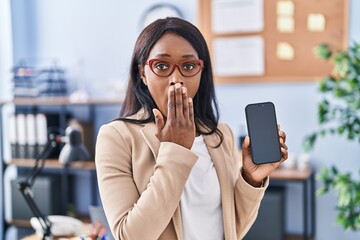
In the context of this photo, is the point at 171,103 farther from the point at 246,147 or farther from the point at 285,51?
the point at 285,51

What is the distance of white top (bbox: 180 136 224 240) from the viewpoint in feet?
3.10

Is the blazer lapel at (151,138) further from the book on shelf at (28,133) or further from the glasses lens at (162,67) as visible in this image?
the book on shelf at (28,133)

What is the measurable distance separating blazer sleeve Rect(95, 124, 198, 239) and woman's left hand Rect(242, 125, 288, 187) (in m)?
0.15

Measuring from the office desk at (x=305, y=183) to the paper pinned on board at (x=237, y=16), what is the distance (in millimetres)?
1040

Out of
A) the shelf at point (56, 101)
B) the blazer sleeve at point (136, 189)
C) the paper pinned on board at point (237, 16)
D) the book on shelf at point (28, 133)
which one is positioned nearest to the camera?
the blazer sleeve at point (136, 189)

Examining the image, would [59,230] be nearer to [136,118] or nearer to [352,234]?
[136,118]

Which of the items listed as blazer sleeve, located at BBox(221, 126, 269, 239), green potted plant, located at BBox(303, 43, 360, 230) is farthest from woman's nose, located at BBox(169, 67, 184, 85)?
green potted plant, located at BBox(303, 43, 360, 230)

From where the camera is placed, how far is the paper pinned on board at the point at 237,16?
3.15 meters

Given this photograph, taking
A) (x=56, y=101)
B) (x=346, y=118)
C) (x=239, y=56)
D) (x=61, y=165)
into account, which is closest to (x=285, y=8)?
(x=239, y=56)

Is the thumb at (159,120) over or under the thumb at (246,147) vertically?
over

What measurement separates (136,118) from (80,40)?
2.75 metres

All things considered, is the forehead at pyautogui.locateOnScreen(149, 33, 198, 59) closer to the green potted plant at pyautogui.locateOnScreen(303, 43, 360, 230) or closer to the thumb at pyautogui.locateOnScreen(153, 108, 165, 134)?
the thumb at pyautogui.locateOnScreen(153, 108, 165, 134)

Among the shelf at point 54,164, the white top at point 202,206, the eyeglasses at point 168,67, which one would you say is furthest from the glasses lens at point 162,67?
the shelf at point 54,164

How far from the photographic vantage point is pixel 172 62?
0.92 meters
